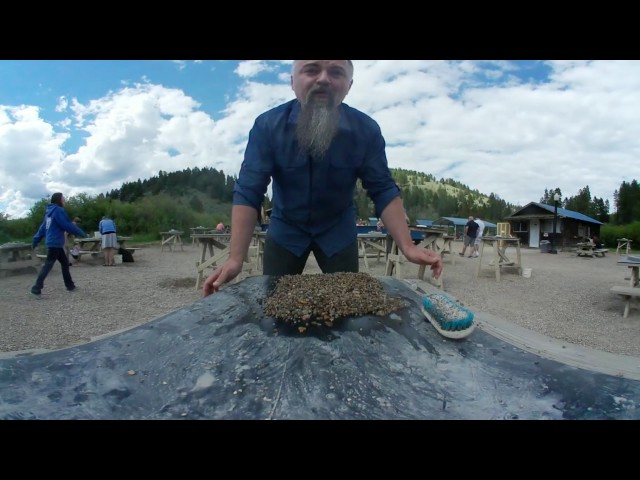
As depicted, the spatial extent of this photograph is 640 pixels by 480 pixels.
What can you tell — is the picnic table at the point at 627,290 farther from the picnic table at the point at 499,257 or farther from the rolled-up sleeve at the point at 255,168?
the rolled-up sleeve at the point at 255,168

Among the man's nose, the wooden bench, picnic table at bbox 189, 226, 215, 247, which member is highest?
the man's nose

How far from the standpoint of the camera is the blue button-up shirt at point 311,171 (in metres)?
1.66

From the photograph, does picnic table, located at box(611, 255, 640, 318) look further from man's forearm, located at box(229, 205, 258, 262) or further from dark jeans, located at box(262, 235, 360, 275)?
man's forearm, located at box(229, 205, 258, 262)

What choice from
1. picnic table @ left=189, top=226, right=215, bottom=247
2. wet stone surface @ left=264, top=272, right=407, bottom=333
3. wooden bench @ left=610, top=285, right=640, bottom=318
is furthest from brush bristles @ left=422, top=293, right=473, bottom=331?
wooden bench @ left=610, top=285, right=640, bottom=318

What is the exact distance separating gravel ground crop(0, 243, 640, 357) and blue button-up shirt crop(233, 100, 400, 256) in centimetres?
41

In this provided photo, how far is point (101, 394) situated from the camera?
958mm

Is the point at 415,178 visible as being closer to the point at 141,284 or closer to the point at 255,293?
the point at 255,293

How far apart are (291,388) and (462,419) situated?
0.45 metres

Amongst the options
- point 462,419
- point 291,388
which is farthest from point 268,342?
point 462,419

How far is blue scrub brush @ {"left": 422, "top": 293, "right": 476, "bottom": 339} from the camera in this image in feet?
3.82

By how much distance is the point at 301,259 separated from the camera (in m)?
1.97

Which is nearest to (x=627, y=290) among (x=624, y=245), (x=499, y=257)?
(x=499, y=257)

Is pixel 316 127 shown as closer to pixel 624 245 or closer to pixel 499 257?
pixel 624 245

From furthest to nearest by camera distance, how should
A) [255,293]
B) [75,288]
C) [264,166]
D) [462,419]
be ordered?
1. [75,288]
2. [264,166]
3. [255,293]
4. [462,419]
